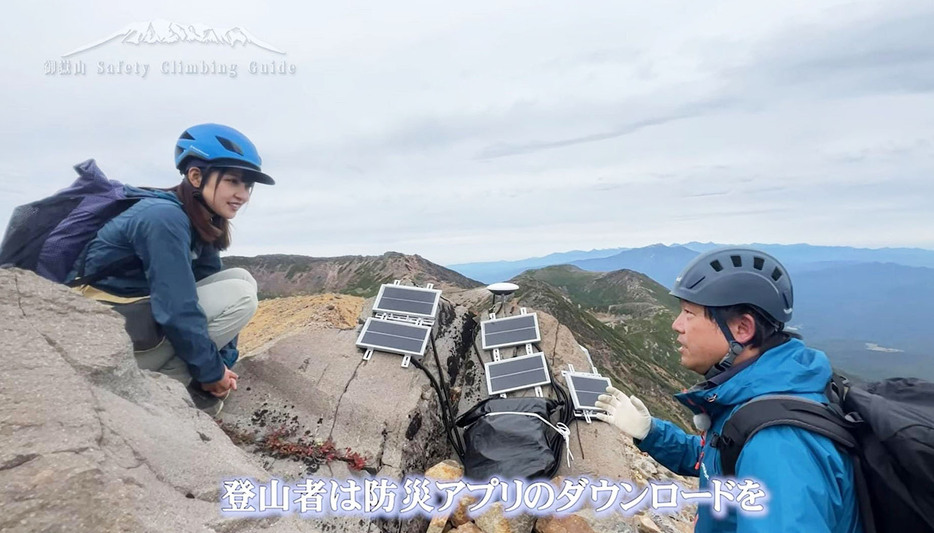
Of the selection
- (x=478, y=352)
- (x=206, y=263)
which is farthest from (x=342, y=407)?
(x=478, y=352)

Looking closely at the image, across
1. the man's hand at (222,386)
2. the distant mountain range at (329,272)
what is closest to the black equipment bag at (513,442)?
the man's hand at (222,386)

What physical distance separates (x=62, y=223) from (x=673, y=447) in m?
6.82

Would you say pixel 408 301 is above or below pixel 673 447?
above

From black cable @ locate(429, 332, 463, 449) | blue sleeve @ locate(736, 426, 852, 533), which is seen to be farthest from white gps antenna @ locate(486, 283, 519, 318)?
blue sleeve @ locate(736, 426, 852, 533)

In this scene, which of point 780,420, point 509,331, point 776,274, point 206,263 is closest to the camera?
point 780,420

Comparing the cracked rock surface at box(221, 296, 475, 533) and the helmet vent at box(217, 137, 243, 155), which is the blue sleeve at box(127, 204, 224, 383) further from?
the cracked rock surface at box(221, 296, 475, 533)

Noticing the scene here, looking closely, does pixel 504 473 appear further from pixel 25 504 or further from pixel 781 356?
pixel 25 504

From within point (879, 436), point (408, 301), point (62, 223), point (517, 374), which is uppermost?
point (62, 223)

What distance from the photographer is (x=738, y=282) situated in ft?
13.1

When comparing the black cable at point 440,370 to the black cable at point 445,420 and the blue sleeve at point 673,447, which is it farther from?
the blue sleeve at point 673,447

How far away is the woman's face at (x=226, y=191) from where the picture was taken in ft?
19.0

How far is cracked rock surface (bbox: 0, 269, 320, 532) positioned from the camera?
2.96 meters

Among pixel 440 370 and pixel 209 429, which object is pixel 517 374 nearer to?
pixel 440 370

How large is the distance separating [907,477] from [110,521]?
4.69 m
